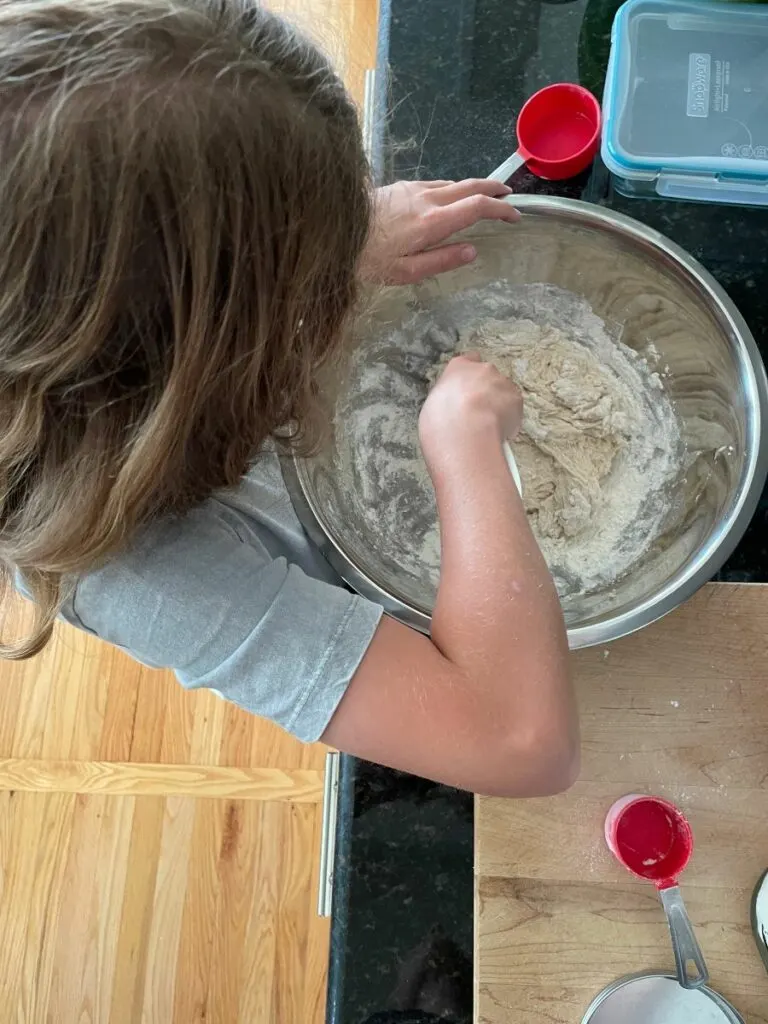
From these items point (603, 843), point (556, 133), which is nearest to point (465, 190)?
point (556, 133)

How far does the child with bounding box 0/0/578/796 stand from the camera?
0.36m

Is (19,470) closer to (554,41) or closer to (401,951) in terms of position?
(401,951)

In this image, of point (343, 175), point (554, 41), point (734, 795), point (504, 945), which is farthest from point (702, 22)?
point (504, 945)

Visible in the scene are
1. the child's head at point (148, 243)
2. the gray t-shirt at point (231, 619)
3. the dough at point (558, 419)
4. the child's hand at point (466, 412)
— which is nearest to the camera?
the child's head at point (148, 243)

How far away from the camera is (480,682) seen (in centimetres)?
55

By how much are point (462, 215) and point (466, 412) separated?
0.17 m

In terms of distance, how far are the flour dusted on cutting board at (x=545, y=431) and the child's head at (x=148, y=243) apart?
26cm

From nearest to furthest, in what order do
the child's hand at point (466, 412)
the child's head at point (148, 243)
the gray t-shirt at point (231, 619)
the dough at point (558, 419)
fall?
the child's head at point (148, 243), the gray t-shirt at point (231, 619), the child's hand at point (466, 412), the dough at point (558, 419)

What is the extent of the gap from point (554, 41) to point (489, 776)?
707mm

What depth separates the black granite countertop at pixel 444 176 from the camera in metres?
0.58

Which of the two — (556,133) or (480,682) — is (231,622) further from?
(556,133)

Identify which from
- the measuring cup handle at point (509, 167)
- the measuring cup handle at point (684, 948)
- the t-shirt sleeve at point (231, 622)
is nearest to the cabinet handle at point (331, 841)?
the t-shirt sleeve at point (231, 622)

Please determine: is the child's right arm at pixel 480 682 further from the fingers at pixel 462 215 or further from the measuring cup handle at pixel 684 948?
the fingers at pixel 462 215

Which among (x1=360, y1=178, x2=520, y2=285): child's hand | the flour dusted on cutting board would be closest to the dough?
the flour dusted on cutting board
